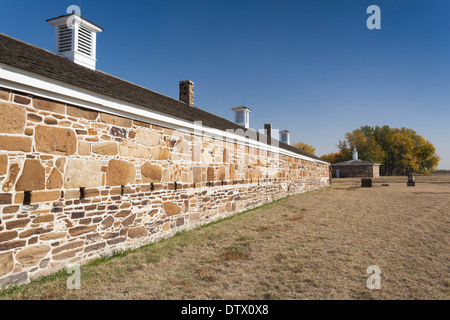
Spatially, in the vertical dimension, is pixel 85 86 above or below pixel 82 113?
above

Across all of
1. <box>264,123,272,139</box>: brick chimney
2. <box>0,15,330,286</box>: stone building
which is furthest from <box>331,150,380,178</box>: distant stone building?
<box>0,15,330,286</box>: stone building

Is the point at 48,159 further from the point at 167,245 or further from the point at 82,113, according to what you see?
the point at 167,245

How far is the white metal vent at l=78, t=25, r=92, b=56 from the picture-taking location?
294 inches

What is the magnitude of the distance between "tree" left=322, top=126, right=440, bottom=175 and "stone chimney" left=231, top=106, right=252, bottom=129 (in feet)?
157

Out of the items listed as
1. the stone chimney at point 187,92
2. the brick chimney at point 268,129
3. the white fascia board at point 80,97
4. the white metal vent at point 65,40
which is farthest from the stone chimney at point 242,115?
the white metal vent at point 65,40

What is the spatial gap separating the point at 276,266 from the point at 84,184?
3.92m

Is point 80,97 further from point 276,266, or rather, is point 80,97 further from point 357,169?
point 357,169

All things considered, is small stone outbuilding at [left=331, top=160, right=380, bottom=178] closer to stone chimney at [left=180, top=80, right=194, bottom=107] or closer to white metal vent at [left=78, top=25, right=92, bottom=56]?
stone chimney at [left=180, top=80, right=194, bottom=107]

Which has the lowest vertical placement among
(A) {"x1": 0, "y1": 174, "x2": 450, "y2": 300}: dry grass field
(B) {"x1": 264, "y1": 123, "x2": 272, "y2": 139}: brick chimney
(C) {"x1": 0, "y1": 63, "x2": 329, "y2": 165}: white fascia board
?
(A) {"x1": 0, "y1": 174, "x2": 450, "y2": 300}: dry grass field

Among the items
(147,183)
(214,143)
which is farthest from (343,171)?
(147,183)

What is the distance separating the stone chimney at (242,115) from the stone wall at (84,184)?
1109 centimetres

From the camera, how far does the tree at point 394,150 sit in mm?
54344

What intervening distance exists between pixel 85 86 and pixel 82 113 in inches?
19.8
